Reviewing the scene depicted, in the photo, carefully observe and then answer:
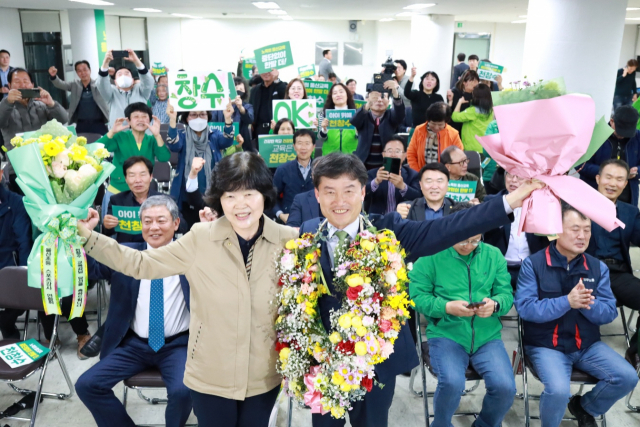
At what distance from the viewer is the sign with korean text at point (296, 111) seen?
6184mm

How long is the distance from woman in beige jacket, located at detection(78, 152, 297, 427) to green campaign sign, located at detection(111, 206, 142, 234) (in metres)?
1.85

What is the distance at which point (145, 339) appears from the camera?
3135 millimetres

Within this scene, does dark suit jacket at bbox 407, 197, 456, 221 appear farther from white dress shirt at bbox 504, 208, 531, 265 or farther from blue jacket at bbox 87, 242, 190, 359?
blue jacket at bbox 87, 242, 190, 359

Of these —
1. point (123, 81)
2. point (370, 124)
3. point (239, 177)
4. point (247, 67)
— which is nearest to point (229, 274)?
point (239, 177)

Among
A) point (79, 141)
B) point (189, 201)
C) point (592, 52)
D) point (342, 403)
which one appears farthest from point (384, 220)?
point (592, 52)

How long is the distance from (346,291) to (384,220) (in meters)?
0.33

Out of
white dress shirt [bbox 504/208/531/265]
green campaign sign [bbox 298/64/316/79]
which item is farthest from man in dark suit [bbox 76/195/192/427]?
green campaign sign [bbox 298/64/316/79]

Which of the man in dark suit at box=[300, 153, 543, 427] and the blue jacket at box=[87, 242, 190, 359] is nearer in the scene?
the man in dark suit at box=[300, 153, 543, 427]

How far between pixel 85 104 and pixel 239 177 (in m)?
7.05

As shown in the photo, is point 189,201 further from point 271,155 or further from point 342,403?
point 342,403

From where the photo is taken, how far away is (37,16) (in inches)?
563

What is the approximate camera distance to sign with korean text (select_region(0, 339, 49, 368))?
3207mm

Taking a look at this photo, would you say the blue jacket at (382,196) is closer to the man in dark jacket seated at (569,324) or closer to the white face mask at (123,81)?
the man in dark jacket seated at (569,324)

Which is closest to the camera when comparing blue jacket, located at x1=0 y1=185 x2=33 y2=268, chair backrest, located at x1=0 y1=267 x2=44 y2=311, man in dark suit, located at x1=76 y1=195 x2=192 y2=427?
man in dark suit, located at x1=76 y1=195 x2=192 y2=427
